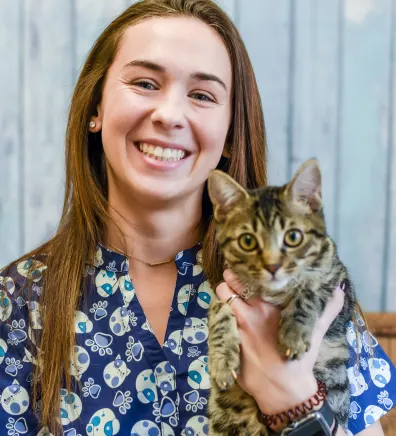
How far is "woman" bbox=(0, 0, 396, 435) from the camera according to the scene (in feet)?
3.61

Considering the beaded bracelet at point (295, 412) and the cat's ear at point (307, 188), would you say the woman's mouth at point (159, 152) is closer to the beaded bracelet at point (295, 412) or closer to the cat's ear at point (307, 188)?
the cat's ear at point (307, 188)

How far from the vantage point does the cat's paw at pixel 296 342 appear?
89cm

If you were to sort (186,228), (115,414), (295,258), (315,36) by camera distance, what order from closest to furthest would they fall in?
(295,258), (115,414), (186,228), (315,36)

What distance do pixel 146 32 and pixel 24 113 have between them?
700 mm

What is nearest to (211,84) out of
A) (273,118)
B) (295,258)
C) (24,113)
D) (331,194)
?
(295,258)

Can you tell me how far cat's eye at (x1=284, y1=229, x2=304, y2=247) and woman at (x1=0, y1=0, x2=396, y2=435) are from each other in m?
0.15

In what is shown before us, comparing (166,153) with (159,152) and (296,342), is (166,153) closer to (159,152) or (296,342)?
(159,152)

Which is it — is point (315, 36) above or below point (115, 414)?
above

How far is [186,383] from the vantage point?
3.65ft

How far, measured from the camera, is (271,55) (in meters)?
1.65

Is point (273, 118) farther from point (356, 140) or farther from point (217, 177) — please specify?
point (217, 177)

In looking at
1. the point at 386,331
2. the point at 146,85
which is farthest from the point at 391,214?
the point at 146,85

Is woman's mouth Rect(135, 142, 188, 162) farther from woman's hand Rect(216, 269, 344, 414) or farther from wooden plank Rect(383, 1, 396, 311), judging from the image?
wooden plank Rect(383, 1, 396, 311)

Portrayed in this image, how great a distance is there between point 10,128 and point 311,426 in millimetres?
1276
